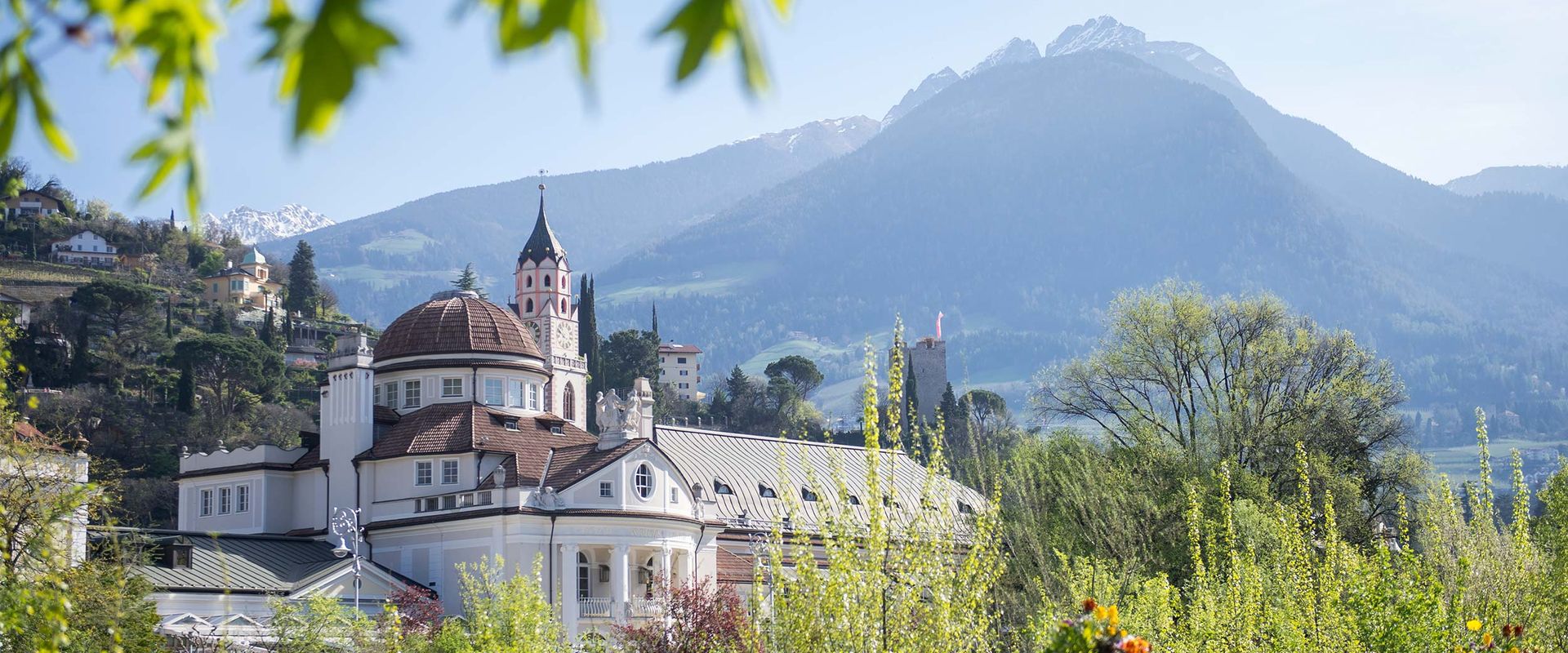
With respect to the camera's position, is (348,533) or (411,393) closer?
(348,533)

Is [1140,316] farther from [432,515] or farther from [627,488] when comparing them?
[432,515]

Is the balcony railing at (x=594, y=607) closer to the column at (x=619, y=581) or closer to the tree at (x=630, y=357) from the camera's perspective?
the column at (x=619, y=581)

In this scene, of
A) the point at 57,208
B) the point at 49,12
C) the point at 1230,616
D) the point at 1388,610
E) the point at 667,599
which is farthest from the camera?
the point at 57,208

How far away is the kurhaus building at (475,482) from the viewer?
6638cm

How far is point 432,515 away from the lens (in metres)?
67.3

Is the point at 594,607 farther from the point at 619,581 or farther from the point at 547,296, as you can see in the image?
the point at 547,296

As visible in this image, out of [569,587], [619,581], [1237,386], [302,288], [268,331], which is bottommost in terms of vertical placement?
[569,587]

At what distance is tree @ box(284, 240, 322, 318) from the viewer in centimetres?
17038

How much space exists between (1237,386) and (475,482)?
3006 cm

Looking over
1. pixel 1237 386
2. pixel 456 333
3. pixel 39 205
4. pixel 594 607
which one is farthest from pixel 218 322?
pixel 1237 386

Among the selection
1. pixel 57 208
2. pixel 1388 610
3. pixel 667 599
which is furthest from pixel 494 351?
pixel 57 208

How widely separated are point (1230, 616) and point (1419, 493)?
39.7 m

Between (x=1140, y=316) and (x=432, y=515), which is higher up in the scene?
(x=1140, y=316)

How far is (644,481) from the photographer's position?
6850cm
